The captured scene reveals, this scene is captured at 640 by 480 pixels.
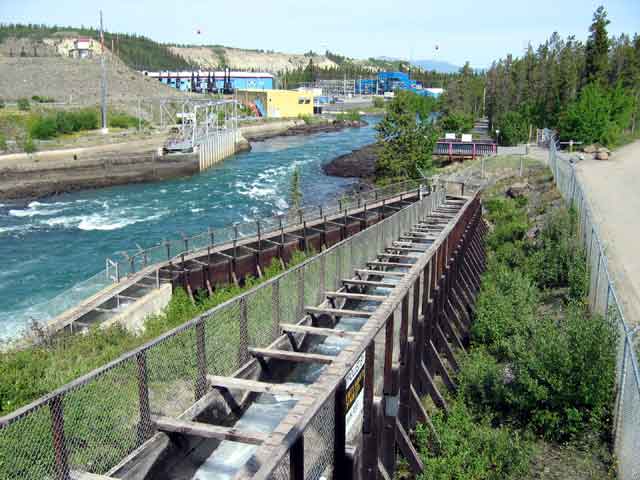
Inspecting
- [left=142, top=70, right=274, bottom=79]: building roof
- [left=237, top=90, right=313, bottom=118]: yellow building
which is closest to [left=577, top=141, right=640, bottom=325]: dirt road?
[left=237, top=90, right=313, bottom=118]: yellow building

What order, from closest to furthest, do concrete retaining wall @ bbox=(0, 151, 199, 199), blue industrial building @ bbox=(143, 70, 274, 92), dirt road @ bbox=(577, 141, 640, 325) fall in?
dirt road @ bbox=(577, 141, 640, 325)
concrete retaining wall @ bbox=(0, 151, 199, 199)
blue industrial building @ bbox=(143, 70, 274, 92)

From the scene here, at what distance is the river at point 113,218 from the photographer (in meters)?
26.2

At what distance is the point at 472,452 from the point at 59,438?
6505mm

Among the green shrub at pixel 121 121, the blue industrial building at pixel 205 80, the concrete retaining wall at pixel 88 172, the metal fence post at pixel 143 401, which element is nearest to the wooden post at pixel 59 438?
the metal fence post at pixel 143 401

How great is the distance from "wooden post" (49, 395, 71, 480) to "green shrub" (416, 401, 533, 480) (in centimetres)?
525

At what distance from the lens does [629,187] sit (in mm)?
28953

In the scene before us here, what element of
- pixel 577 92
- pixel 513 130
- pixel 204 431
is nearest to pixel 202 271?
pixel 204 431

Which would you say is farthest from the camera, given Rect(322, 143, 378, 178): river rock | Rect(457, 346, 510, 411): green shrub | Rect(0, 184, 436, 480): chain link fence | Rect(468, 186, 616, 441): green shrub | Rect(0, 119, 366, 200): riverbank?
Rect(322, 143, 378, 178): river rock

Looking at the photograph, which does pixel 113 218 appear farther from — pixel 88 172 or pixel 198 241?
pixel 198 241

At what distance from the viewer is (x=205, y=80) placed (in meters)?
160

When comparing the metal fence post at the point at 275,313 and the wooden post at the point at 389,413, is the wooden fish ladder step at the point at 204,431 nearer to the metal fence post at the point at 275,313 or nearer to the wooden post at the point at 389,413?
the wooden post at the point at 389,413

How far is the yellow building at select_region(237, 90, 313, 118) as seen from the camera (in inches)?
4619

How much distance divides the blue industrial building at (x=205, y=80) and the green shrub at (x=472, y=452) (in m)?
142

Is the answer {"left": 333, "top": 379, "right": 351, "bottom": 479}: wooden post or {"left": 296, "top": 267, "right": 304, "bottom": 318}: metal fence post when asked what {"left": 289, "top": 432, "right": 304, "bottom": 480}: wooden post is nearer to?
{"left": 333, "top": 379, "right": 351, "bottom": 479}: wooden post
